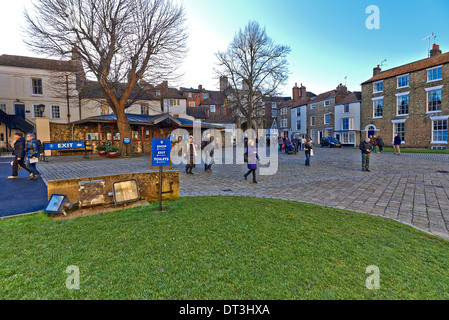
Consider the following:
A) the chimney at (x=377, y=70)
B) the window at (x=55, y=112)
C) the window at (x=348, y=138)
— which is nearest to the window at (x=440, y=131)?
the window at (x=348, y=138)

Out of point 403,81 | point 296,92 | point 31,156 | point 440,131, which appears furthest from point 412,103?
point 31,156

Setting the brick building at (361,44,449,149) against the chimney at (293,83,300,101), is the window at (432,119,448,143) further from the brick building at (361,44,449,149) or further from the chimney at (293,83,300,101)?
the chimney at (293,83,300,101)

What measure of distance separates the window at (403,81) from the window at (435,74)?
2392 mm

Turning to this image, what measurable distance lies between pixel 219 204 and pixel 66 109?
35.2 meters

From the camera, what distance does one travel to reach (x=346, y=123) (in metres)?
40.5

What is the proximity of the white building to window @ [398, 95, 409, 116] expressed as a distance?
277 inches

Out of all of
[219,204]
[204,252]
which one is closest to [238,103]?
[219,204]

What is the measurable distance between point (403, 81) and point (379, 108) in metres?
4.50

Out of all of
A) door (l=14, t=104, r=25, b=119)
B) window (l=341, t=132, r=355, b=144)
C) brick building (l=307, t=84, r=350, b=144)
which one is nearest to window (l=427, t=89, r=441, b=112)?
window (l=341, t=132, r=355, b=144)

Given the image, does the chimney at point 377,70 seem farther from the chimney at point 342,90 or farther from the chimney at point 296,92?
the chimney at point 296,92

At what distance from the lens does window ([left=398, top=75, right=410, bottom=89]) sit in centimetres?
3043

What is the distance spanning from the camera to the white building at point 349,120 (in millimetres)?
38688
